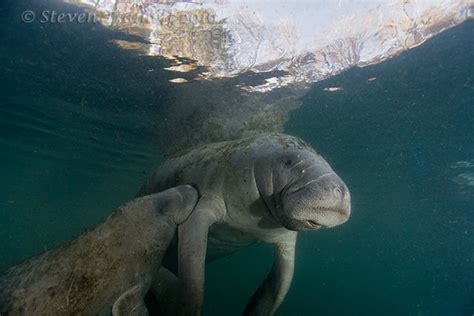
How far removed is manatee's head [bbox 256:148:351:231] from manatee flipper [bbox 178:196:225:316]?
0.80 meters

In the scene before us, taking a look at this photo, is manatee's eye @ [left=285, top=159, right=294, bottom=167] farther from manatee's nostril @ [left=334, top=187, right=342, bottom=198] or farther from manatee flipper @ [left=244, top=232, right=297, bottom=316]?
manatee flipper @ [left=244, top=232, right=297, bottom=316]

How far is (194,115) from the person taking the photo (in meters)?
10.2

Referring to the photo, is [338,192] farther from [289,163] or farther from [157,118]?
[157,118]

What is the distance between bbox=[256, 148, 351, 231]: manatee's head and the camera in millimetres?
2752

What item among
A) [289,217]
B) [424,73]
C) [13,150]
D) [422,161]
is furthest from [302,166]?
[13,150]

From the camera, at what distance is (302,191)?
2.91 meters

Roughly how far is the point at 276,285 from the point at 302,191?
2353mm

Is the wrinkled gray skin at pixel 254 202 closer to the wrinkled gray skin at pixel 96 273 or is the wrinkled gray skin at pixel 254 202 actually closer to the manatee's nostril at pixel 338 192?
the manatee's nostril at pixel 338 192

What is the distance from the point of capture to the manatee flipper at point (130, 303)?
2811mm

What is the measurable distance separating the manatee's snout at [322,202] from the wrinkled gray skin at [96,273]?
1.51 metres

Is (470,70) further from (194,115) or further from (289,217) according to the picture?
(289,217)

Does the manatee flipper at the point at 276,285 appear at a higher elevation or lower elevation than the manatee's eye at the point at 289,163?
lower

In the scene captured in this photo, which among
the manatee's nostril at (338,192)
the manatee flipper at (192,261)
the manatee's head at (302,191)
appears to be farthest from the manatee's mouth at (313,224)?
the manatee flipper at (192,261)

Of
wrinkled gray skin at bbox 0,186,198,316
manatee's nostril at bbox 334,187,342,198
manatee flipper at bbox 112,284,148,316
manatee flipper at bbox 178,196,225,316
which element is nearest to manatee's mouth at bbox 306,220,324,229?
manatee's nostril at bbox 334,187,342,198
